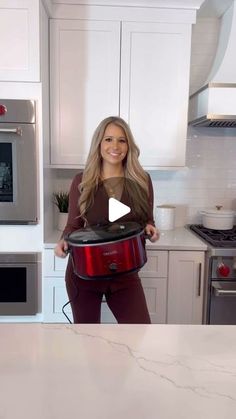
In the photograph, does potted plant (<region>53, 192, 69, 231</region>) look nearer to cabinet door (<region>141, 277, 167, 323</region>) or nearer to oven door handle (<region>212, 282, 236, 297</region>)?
cabinet door (<region>141, 277, 167, 323</region>)

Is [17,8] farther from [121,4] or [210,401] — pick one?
[210,401]

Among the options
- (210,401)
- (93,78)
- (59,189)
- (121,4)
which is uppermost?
(121,4)

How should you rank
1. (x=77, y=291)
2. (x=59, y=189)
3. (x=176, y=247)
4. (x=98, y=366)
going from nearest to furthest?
(x=98, y=366), (x=77, y=291), (x=176, y=247), (x=59, y=189)

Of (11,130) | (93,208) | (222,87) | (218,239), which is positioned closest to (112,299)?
(93,208)

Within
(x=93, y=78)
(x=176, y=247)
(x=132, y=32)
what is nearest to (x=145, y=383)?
(x=176, y=247)

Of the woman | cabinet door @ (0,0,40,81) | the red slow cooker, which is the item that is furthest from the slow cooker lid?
cabinet door @ (0,0,40,81)

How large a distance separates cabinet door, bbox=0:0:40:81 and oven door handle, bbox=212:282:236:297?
4.95 ft

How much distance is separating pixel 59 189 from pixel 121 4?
1243 millimetres

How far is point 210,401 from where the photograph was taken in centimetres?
63

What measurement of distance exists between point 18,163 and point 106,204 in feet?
2.13

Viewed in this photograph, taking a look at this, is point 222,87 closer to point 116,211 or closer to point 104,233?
point 116,211

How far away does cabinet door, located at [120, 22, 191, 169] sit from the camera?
211cm

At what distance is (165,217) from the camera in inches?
95.5

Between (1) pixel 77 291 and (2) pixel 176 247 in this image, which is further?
(2) pixel 176 247
